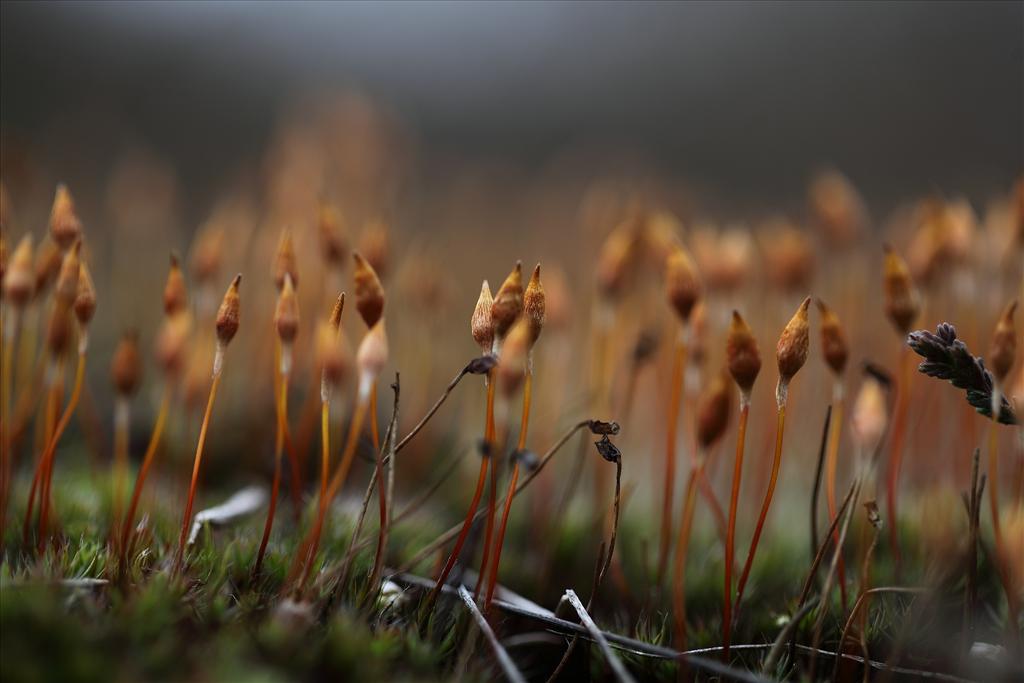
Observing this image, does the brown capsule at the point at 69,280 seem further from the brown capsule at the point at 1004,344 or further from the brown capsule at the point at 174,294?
the brown capsule at the point at 1004,344

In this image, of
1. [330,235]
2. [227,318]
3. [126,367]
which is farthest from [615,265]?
[126,367]

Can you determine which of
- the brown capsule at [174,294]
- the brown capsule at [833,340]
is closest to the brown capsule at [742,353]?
the brown capsule at [833,340]

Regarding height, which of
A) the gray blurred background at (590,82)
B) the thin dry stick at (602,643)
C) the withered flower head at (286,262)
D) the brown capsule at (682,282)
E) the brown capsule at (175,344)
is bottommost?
the thin dry stick at (602,643)

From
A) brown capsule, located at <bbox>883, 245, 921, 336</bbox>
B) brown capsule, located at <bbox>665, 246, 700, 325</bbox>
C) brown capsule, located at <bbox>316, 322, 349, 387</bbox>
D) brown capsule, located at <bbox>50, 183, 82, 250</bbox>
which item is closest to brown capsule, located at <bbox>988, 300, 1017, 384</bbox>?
brown capsule, located at <bbox>883, 245, 921, 336</bbox>

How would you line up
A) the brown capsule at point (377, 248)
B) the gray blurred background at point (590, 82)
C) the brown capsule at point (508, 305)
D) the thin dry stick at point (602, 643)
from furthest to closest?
the gray blurred background at point (590, 82), the brown capsule at point (377, 248), the brown capsule at point (508, 305), the thin dry stick at point (602, 643)

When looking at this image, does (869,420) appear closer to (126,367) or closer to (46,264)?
(126,367)

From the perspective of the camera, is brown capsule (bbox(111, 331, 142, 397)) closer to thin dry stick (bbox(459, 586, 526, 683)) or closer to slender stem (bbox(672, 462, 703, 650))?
thin dry stick (bbox(459, 586, 526, 683))
